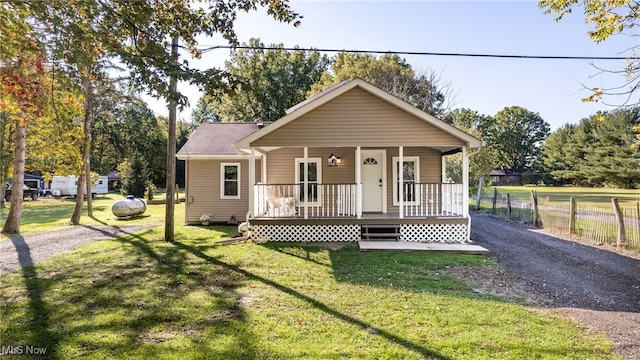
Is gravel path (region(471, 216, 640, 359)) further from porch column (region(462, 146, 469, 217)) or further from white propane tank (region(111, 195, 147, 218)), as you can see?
white propane tank (region(111, 195, 147, 218))

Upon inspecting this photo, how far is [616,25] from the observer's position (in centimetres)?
655

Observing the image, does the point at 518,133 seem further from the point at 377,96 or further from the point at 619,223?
the point at 377,96

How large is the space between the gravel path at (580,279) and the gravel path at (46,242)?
34.7 feet

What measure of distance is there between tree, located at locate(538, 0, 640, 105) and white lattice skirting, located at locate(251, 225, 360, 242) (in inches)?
261

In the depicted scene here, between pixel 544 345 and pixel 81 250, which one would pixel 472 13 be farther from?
pixel 81 250

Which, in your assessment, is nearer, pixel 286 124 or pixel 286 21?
pixel 286 21

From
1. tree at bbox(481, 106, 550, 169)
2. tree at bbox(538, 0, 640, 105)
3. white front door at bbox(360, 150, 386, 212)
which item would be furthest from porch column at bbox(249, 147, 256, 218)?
tree at bbox(481, 106, 550, 169)

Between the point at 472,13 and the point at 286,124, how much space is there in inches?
257

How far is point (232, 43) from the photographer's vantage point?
672cm

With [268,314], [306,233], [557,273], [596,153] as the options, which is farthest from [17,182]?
[596,153]

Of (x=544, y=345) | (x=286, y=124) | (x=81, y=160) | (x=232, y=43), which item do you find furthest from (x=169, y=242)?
(x=544, y=345)

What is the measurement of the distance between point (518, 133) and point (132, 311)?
74.6m

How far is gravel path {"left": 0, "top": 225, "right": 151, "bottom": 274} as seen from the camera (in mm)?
7690

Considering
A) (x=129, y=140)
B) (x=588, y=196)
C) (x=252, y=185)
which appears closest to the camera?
(x=252, y=185)
